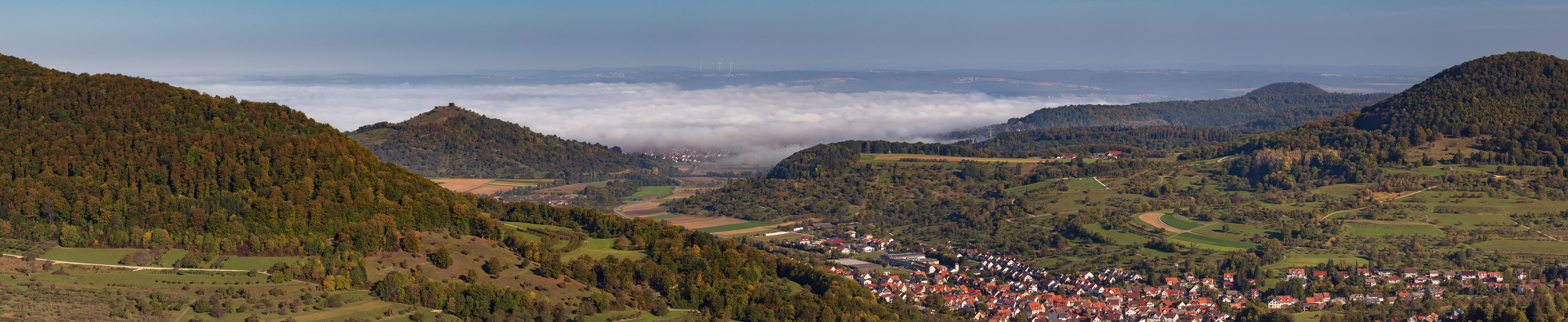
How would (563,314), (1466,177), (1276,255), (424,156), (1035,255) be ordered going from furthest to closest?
(424,156) → (1466,177) → (1035,255) → (1276,255) → (563,314)

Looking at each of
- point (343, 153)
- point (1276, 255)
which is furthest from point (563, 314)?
point (1276, 255)

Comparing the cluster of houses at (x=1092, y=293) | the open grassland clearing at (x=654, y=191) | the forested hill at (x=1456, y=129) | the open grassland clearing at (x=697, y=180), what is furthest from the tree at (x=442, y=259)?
the open grassland clearing at (x=697, y=180)

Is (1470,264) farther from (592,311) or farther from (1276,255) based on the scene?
(592,311)

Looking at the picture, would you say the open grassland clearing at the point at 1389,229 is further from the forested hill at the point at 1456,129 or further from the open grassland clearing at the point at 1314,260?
the forested hill at the point at 1456,129

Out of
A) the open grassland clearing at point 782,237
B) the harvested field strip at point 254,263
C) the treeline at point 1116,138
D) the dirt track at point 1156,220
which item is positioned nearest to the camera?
the harvested field strip at point 254,263

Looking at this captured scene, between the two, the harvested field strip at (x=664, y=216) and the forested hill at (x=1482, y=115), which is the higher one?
the forested hill at (x=1482, y=115)

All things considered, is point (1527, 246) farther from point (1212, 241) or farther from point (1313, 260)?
point (1212, 241)

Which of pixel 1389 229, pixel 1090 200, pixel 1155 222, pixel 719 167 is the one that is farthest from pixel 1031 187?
pixel 719 167
